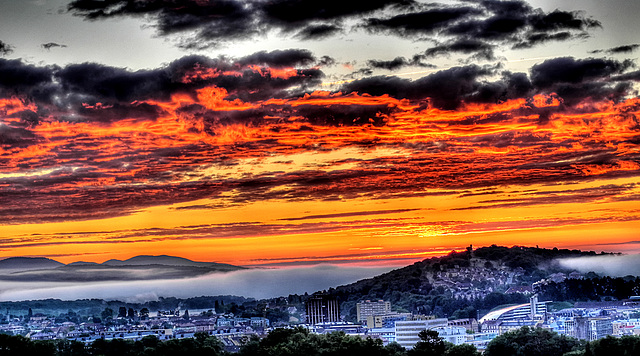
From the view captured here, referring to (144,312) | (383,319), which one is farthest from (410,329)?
(144,312)

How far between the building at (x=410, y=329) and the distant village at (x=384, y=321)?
10cm

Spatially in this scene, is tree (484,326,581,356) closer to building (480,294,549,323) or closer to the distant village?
the distant village

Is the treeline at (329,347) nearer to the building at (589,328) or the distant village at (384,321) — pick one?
the distant village at (384,321)

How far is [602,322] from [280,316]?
46829 mm

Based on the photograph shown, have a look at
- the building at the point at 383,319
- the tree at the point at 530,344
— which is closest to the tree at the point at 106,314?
the building at the point at 383,319

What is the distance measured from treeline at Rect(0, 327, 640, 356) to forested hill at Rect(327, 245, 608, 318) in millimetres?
84010

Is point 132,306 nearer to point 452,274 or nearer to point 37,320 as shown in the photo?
point 37,320

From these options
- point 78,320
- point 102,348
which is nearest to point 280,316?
point 78,320

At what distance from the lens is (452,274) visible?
542 ft

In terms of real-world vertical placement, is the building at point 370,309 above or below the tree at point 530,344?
above

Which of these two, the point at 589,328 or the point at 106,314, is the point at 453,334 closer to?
the point at 589,328

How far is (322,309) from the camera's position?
14188 centimetres

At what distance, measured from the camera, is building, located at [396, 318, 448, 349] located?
95125mm

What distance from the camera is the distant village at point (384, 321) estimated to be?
95750mm
